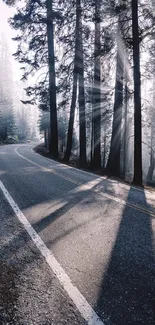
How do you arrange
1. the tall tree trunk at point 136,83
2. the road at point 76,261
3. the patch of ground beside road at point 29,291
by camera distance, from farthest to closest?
the tall tree trunk at point 136,83 < the road at point 76,261 < the patch of ground beside road at point 29,291

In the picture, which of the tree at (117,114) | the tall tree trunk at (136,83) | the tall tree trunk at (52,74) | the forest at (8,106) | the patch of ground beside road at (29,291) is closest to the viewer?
the patch of ground beside road at (29,291)

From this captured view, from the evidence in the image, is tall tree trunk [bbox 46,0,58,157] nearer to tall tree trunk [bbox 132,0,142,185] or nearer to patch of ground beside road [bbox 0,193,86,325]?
tall tree trunk [bbox 132,0,142,185]

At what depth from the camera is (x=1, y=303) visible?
234cm

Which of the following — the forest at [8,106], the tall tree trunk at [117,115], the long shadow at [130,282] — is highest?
the forest at [8,106]

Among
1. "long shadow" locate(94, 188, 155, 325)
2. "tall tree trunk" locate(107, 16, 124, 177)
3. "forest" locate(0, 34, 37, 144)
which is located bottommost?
"long shadow" locate(94, 188, 155, 325)

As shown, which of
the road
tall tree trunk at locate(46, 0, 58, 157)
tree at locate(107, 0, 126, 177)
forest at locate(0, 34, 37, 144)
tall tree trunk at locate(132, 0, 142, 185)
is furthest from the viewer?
forest at locate(0, 34, 37, 144)

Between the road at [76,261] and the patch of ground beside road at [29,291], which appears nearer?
the patch of ground beside road at [29,291]

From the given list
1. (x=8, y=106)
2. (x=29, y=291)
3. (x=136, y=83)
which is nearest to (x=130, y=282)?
(x=29, y=291)

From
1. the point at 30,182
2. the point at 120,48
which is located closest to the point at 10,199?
the point at 30,182

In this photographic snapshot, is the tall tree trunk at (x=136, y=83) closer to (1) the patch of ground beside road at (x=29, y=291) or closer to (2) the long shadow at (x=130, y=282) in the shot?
(2) the long shadow at (x=130, y=282)

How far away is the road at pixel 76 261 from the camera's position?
230cm

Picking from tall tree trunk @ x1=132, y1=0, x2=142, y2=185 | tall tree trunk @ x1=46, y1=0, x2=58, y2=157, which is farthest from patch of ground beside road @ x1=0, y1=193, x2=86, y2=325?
tall tree trunk @ x1=46, y1=0, x2=58, y2=157

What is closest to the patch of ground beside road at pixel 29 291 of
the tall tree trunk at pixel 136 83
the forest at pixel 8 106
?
the tall tree trunk at pixel 136 83

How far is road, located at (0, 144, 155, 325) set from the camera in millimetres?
2301
